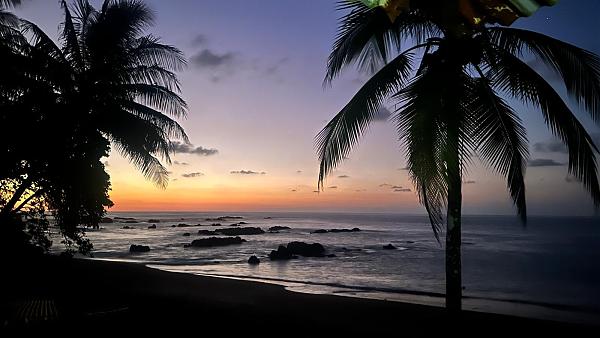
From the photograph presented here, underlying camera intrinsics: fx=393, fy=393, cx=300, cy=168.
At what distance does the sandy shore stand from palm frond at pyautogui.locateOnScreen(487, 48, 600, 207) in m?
2.88

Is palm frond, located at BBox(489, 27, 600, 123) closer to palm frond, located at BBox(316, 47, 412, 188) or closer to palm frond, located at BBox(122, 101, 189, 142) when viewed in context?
palm frond, located at BBox(316, 47, 412, 188)

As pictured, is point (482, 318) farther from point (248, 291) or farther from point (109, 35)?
point (109, 35)

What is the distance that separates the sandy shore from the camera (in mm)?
7047

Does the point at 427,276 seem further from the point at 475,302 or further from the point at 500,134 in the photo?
the point at 500,134

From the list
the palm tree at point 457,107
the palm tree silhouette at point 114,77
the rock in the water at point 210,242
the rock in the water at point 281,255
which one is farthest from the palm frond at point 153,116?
the rock in the water at point 210,242

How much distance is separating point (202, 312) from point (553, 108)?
29.2 ft

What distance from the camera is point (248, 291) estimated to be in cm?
1541

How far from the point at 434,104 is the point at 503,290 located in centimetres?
2148

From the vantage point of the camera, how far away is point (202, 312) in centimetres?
1010

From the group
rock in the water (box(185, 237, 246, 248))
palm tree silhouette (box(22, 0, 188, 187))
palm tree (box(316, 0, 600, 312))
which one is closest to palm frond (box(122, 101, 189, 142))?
palm tree silhouette (box(22, 0, 188, 187))

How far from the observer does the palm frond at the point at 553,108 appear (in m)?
5.71

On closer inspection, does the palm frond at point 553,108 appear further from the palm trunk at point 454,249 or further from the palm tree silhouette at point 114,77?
the palm tree silhouette at point 114,77

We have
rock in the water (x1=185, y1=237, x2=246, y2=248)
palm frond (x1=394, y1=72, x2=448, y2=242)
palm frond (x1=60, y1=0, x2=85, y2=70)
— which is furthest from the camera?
rock in the water (x1=185, y1=237, x2=246, y2=248)

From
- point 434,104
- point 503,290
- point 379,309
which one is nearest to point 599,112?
point 434,104
